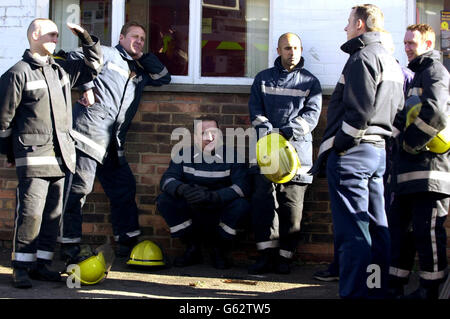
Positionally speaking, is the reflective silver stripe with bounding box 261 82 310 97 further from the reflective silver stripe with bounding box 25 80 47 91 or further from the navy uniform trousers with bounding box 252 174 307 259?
the reflective silver stripe with bounding box 25 80 47 91

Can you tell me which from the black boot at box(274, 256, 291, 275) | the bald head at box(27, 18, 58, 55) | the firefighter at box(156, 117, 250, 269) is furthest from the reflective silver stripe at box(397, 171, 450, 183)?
the bald head at box(27, 18, 58, 55)

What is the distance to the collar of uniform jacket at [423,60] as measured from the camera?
528 centimetres

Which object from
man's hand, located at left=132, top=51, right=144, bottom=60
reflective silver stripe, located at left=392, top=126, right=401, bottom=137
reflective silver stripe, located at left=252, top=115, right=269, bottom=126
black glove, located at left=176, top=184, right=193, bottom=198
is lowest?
black glove, located at left=176, top=184, right=193, bottom=198

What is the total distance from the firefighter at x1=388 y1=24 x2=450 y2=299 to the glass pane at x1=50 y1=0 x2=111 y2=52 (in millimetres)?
3432

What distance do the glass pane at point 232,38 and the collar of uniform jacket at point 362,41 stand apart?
2.21 m

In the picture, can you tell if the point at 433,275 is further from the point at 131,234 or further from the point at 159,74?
the point at 159,74

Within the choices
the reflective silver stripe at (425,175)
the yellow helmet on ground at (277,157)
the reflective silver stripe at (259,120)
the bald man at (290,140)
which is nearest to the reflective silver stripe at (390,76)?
the reflective silver stripe at (425,175)

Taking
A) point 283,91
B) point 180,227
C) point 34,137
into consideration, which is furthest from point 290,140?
point 34,137

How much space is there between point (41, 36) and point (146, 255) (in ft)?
7.25

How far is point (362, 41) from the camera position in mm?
4984

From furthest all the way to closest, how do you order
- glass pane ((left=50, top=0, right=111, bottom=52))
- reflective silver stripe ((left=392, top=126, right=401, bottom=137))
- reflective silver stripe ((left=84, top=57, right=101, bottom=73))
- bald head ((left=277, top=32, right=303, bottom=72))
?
1. glass pane ((left=50, top=0, right=111, bottom=52))
2. bald head ((left=277, top=32, right=303, bottom=72))
3. reflective silver stripe ((left=84, top=57, right=101, bottom=73))
4. reflective silver stripe ((left=392, top=126, right=401, bottom=137))

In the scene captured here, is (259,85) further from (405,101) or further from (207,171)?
(405,101)

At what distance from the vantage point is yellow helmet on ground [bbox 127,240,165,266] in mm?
6348
